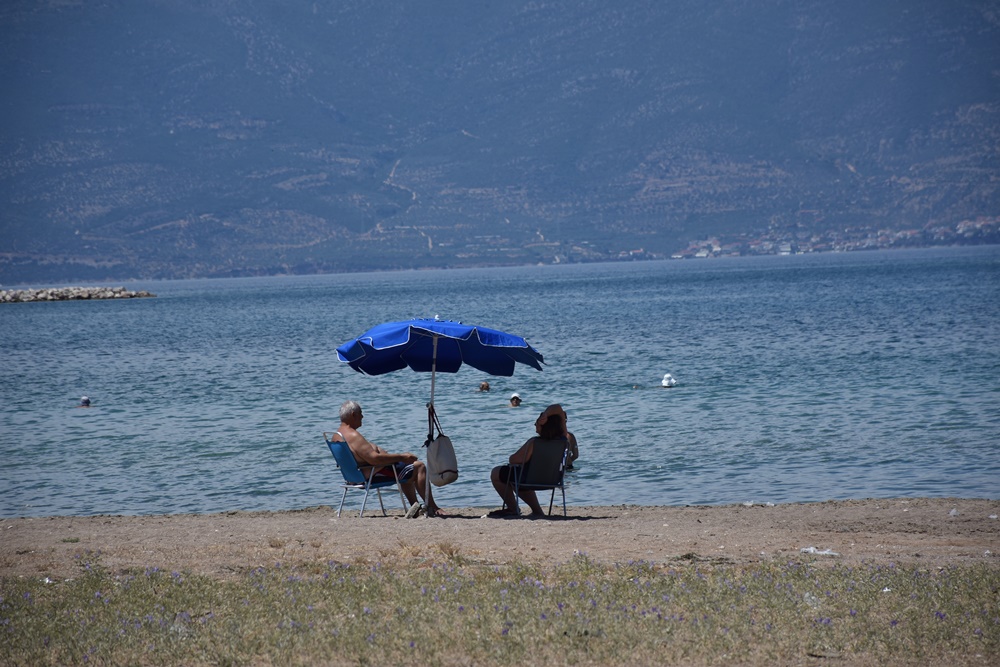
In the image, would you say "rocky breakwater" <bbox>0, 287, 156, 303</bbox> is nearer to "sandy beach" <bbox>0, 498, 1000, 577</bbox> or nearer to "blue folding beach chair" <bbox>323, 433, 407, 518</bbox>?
"sandy beach" <bbox>0, 498, 1000, 577</bbox>

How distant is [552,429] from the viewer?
11.7m

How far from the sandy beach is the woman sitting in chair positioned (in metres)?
0.31

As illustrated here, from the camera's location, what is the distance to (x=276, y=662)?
668 cm

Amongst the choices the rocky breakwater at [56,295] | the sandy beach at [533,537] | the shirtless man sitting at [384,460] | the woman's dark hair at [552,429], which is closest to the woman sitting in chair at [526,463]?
the woman's dark hair at [552,429]

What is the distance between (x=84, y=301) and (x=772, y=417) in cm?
9871

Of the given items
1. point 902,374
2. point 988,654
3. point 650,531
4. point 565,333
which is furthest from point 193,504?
point 565,333

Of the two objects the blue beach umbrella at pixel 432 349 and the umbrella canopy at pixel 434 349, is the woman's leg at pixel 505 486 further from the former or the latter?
the umbrella canopy at pixel 434 349

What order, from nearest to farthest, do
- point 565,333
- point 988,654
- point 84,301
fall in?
1. point 988,654
2. point 565,333
3. point 84,301

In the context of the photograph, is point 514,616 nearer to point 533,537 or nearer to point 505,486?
point 533,537

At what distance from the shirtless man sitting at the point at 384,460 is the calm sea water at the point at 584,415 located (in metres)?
1.71

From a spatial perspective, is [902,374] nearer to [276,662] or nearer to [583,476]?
[583,476]

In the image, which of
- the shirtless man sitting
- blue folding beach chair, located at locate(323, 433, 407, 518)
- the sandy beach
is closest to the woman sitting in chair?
the sandy beach

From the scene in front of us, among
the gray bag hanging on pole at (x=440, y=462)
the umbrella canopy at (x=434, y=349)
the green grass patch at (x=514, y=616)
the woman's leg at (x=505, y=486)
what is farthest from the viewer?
the woman's leg at (x=505, y=486)

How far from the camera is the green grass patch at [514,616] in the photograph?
673 cm
